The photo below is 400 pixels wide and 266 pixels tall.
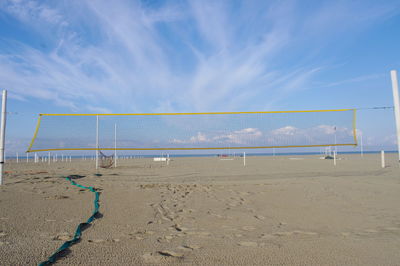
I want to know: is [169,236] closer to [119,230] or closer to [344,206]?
[119,230]

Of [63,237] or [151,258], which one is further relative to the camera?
A: [63,237]

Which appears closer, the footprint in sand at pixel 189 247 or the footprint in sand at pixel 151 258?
the footprint in sand at pixel 151 258

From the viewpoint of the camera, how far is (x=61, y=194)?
5227mm

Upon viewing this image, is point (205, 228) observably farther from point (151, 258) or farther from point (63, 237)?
point (63, 237)

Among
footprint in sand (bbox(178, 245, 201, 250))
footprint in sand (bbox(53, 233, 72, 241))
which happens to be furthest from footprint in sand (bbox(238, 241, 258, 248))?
footprint in sand (bbox(53, 233, 72, 241))

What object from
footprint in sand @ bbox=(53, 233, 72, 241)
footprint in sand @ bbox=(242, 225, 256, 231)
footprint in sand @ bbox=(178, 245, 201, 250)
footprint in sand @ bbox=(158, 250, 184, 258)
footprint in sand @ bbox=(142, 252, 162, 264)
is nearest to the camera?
footprint in sand @ bbox=(142, 252, 162, 264)

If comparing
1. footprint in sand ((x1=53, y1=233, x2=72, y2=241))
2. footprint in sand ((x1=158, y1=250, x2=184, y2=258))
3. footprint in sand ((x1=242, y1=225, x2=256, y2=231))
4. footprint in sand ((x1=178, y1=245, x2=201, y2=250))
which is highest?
footprint in sand ((x1=53, y1=233, x2=72, y2=241))

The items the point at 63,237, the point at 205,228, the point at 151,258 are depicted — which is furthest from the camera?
the point at 205,228

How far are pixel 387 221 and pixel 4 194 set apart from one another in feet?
21.0

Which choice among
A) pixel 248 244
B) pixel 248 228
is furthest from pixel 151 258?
pixel 248 228

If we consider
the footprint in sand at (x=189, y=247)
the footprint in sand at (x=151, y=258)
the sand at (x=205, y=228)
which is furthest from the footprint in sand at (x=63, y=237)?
the footprint in sand at (x=189, y=247)

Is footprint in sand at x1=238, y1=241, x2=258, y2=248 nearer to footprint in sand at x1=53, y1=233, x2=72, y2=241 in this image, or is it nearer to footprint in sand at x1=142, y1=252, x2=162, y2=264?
footprint in sand at x1=142, y1=252, x2=162, y2=264

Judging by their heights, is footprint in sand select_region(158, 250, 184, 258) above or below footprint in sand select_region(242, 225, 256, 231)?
above

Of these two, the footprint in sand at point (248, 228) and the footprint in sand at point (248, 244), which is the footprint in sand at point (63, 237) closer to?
the footprint in sand at point (248, 244)
